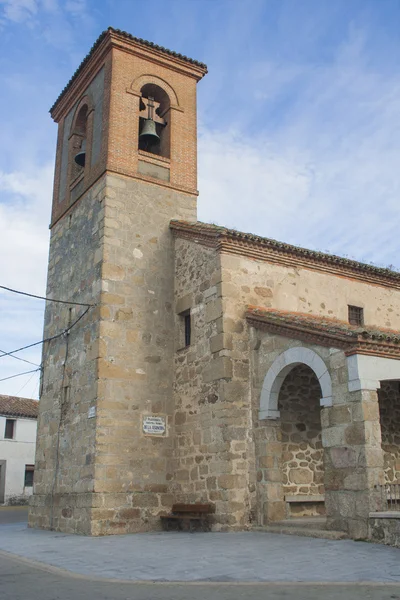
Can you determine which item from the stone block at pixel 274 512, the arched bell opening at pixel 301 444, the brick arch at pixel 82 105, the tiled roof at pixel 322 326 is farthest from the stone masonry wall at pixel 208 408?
the brick arch at pixel 82 105

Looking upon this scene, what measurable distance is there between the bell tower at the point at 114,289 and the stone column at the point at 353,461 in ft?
13.6

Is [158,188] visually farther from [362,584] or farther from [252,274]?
[362,584]

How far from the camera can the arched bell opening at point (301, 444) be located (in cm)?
1162

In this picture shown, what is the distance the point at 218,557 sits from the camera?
24.1ft

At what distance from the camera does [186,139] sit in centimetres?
1531

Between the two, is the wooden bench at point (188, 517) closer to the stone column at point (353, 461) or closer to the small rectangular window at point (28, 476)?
the stone column at point (353, 461)

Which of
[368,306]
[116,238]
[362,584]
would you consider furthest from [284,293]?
[362,584]

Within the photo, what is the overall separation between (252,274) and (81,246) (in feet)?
14.0

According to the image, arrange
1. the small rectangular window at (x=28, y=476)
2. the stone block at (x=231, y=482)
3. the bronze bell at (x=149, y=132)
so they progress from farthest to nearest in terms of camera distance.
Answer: the small rectangular window at (x=28, y=476)
the bronze bell at (x=149, y=132)
the stone block at (x=231, y=482)

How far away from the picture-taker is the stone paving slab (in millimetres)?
6066

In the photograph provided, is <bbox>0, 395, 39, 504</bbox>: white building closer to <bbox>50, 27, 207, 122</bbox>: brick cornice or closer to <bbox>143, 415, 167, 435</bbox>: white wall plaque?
<bbox>50, 27, 207, 122</bbox>: brick cornice

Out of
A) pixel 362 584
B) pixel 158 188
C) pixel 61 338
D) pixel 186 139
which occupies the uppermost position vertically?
pixel 186 139

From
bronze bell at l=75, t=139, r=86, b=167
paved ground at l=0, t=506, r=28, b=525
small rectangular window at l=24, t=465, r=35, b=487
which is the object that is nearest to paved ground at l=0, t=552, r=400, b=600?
bronze bell at l=75, t=139, r=86, b=167

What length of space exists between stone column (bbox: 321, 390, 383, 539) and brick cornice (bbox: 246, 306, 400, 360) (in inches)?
28.1
